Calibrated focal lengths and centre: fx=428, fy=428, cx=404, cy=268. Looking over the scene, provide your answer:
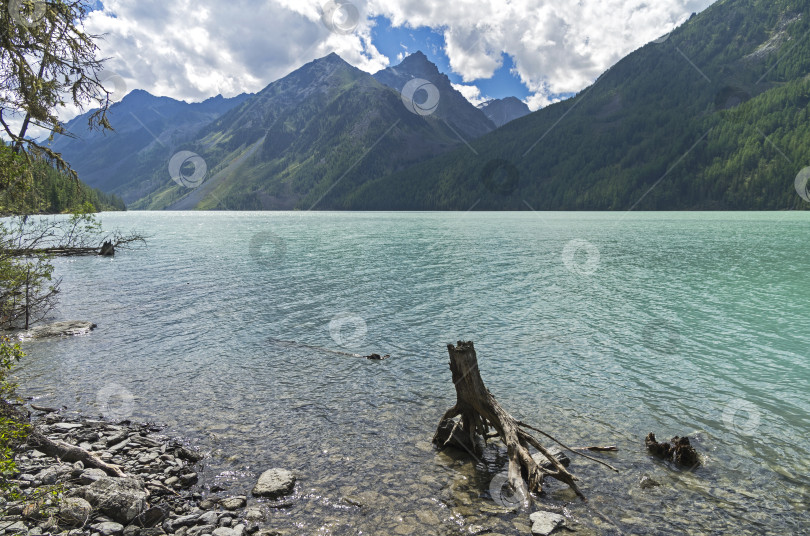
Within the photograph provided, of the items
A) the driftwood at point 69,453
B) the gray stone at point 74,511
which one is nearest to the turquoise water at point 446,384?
the driftwood at point 69,453

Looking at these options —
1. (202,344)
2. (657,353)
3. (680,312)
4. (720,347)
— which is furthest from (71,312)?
(680,312)

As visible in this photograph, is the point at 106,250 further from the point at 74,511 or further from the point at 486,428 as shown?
the point at 486,428

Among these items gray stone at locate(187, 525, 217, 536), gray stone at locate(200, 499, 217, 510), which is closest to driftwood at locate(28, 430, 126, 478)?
gray stone at locate(200, 499, 217, 510)

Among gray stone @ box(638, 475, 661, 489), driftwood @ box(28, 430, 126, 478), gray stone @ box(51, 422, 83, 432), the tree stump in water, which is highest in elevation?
the tree stump in water

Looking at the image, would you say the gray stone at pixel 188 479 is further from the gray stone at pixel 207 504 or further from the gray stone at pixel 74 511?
the gray stone at pixel 74 511

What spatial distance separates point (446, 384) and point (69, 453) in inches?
463

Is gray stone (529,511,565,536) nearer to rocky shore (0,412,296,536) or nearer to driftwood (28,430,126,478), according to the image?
rocky shore (0,412,296,536)

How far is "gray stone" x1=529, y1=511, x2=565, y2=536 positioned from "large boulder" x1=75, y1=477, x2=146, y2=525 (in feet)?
26.0

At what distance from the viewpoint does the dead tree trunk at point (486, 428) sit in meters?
9.80

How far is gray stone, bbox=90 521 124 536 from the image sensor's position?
7.79m

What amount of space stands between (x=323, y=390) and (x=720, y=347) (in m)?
19.5

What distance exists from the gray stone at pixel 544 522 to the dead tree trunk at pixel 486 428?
0.47 metres

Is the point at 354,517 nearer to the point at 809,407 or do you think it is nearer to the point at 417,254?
the point at 809,407

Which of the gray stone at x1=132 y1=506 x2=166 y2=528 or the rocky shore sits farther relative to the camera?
the gray stone at x1=132 y1=506 x2=166 y2=528
